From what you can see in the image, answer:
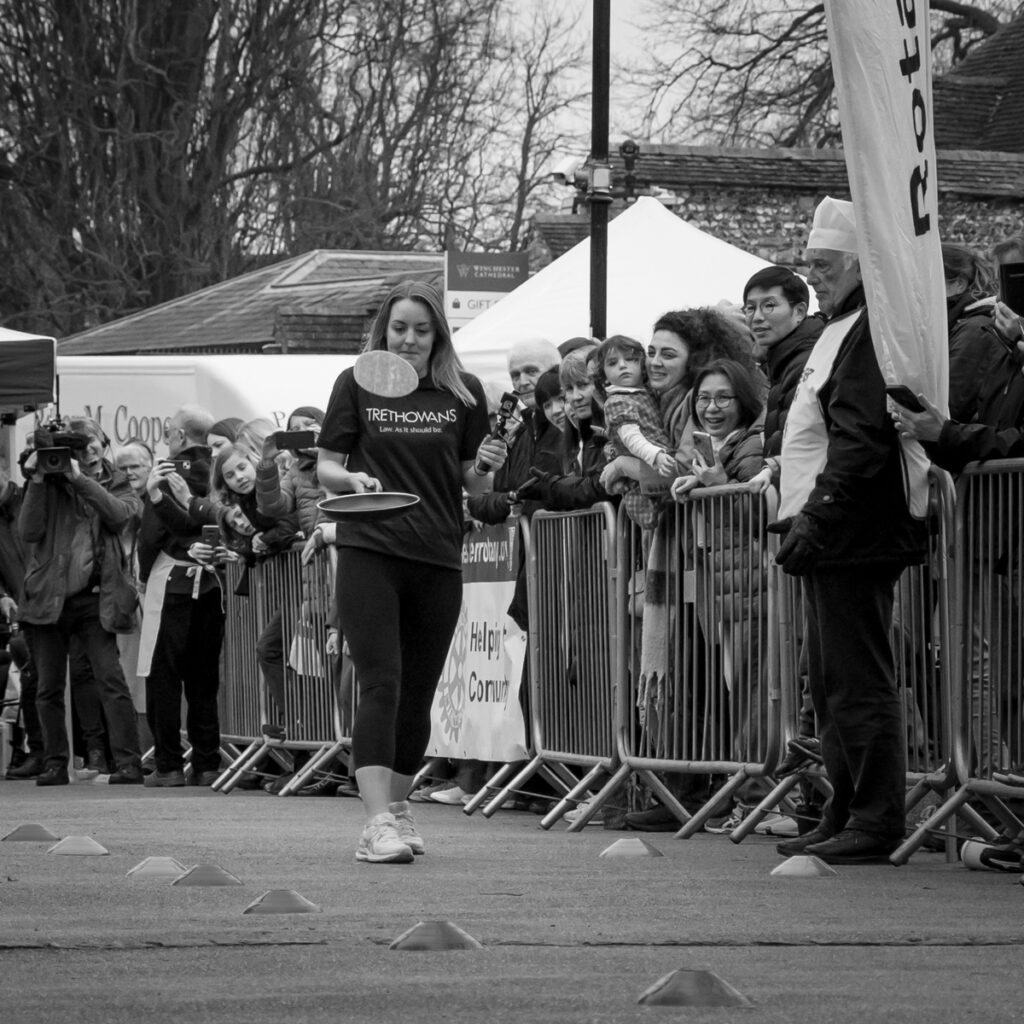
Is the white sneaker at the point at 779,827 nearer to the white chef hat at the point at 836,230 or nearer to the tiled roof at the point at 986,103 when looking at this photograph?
the white chef hat at the point at 836,230

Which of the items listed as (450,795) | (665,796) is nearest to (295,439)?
(450,795)

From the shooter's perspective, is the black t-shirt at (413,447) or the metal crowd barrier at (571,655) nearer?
the black t-shirt at (413,447)

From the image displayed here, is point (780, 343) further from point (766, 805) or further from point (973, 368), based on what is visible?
point (766, 805)

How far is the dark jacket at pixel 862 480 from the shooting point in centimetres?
664

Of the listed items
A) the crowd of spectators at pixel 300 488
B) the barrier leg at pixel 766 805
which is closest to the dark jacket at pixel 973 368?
the crowd of spectators at pixel 300 488

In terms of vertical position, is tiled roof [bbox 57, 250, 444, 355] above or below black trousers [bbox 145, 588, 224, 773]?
above

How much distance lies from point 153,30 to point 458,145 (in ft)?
17.9

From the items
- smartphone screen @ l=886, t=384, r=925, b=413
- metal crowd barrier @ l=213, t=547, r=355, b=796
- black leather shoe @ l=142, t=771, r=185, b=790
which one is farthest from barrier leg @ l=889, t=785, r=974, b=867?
black leather shoe @ l=142, t=771, r=185, b=790

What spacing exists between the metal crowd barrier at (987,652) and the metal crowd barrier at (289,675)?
4.78 meters

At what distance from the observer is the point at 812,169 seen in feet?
89.9

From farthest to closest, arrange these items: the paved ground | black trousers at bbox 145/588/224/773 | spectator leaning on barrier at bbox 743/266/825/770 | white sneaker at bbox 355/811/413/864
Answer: black trousers at bbox 145/588/224/773
spectator leaning on barrier at bbox 743/266/825/770
white sneaker at bbox 355/811/413/864
the paved ground

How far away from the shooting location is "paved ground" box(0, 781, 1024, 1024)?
4.02 m

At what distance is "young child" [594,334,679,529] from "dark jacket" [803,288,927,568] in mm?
1548

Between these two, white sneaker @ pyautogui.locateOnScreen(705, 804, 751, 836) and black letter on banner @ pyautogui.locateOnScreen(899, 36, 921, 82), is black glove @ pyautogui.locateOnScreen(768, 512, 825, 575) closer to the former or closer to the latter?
black letter on banner @ pyautogui.locateOnScreen(899, 36, 921, 82)
